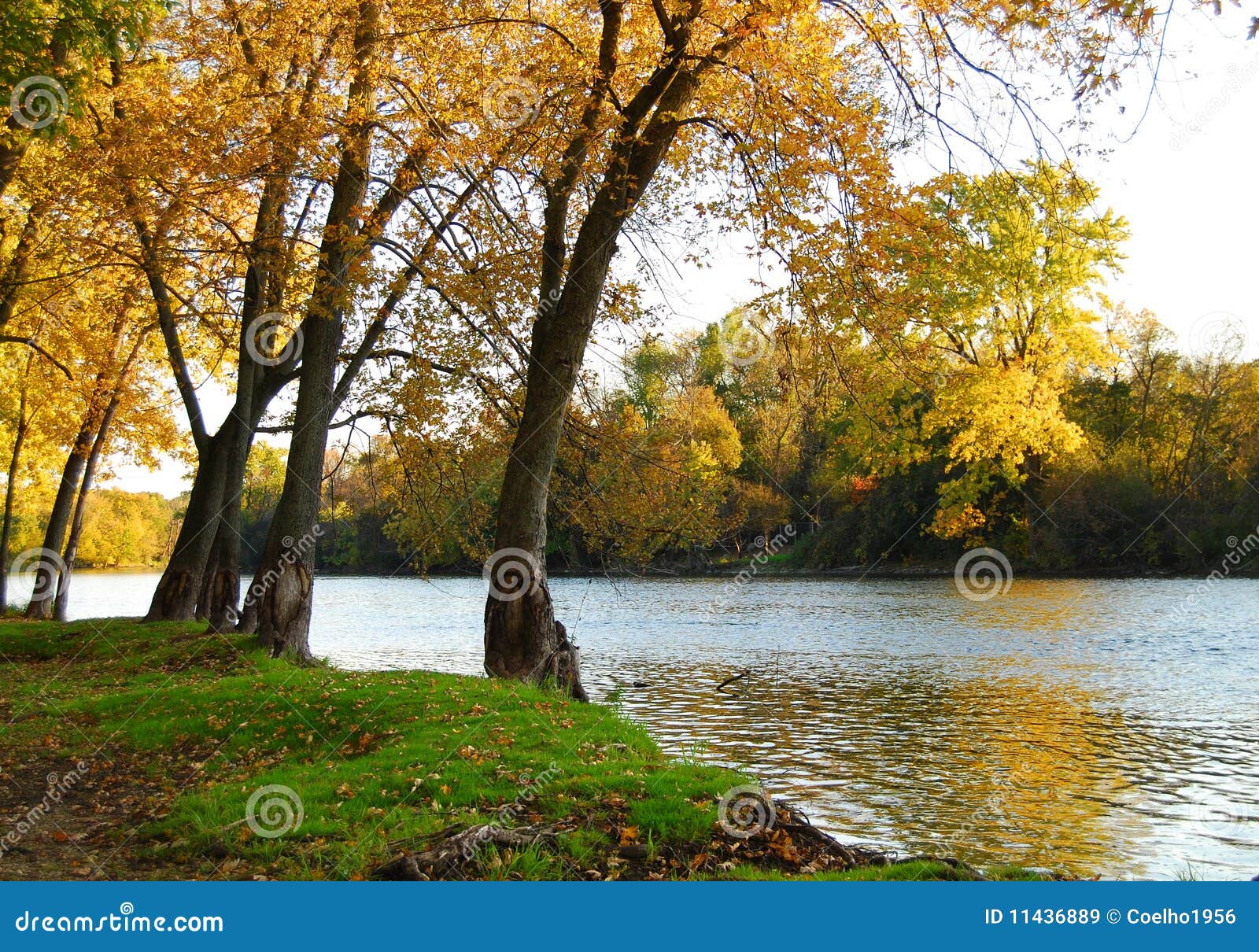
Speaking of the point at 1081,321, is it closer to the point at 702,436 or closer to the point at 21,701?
the point at 702,436

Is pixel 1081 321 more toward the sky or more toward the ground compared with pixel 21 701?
more toward the sky

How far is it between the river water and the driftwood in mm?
3626

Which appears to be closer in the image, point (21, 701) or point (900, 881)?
point (900, 881)

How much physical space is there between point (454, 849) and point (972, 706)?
38.0 ft

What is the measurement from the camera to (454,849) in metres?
6.02

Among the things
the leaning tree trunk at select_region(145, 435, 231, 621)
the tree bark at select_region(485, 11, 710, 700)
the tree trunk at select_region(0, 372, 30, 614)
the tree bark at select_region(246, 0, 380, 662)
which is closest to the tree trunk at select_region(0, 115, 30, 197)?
the tree bark at select_region(246, 0, 380, 662)

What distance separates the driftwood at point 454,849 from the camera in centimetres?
579

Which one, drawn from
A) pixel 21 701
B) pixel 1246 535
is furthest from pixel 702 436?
pixel 21 701

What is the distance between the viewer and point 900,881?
578cm

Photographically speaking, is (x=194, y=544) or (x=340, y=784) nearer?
(x=340, y=784)

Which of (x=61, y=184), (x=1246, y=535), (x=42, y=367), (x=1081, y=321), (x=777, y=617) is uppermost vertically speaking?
(x=1081, y=321)

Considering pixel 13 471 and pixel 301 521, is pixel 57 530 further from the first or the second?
pixel 301 521

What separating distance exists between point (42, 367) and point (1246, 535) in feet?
Answer: 140

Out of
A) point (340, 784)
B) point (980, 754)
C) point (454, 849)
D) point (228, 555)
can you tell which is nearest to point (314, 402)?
point (228, 555)
